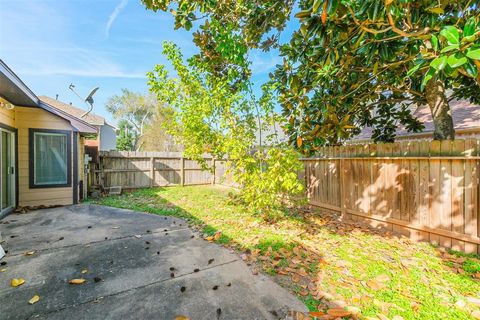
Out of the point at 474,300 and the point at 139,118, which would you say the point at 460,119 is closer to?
the point at 474,300

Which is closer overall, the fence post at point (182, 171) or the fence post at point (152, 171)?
the fence post at point (152, 171)

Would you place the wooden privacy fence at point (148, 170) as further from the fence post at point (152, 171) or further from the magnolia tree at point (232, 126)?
the magnolia tree at point (232, 126)

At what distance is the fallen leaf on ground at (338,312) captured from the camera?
1974 mm

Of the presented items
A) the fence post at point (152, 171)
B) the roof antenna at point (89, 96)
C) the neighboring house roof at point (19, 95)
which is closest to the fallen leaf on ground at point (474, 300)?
the neighboring house roof at point (19, 95)

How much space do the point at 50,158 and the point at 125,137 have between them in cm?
2006

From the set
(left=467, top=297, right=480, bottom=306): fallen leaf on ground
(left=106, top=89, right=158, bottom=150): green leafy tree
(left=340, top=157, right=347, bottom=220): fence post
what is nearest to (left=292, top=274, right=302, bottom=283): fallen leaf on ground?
(left=467, top=297, right=480, bottom=306): fallen leaf on ground

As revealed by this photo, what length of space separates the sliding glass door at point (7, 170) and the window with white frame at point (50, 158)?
373 mm

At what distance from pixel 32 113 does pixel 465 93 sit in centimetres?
1026

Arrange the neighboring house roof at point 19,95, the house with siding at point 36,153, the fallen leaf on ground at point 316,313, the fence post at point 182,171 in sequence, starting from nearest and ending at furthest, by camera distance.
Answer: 1. the fallen leaf on ground at point 316,313
2. the neighboring house roof at point 19,95
3. the house with siding at point 36,153
4. the fence post at point 182,171

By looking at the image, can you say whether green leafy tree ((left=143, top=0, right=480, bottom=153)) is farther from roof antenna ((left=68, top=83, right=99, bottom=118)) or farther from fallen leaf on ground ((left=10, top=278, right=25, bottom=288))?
roof antenna ((left=68, top=83, right=99, bottom=118))

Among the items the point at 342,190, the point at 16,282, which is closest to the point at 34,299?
the point at 16,282

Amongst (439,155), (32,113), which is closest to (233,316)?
(439,155)

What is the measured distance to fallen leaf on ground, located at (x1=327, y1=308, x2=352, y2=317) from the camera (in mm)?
1974

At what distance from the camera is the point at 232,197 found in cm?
704
